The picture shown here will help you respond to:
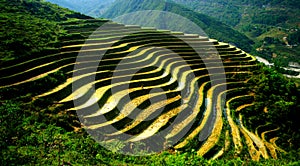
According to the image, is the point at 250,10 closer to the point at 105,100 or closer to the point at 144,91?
the point at 144,91

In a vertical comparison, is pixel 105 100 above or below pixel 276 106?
below

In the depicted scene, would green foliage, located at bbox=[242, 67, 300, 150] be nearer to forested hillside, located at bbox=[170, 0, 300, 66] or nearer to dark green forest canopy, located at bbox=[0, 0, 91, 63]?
dark green forest canopy, located at bbox=[0, 0, 91, 63]

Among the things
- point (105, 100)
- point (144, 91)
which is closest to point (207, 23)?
point (144, 91)

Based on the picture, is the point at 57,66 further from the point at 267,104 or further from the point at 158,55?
the point at 267,104

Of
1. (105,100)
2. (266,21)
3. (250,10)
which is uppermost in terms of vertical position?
(250,10)

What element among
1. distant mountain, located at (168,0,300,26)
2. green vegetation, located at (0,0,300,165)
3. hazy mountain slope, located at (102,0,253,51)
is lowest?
green vegetation, located at (0,0,300,165)

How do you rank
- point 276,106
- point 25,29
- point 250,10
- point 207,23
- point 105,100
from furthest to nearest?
point 250,10
point 207,23
point 276,106
point 25,29
point 105,100

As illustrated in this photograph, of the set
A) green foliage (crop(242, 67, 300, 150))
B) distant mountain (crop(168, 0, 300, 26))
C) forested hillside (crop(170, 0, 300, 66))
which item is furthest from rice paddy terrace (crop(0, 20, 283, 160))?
distant mountain (crop(168, 0, 300, 26))
